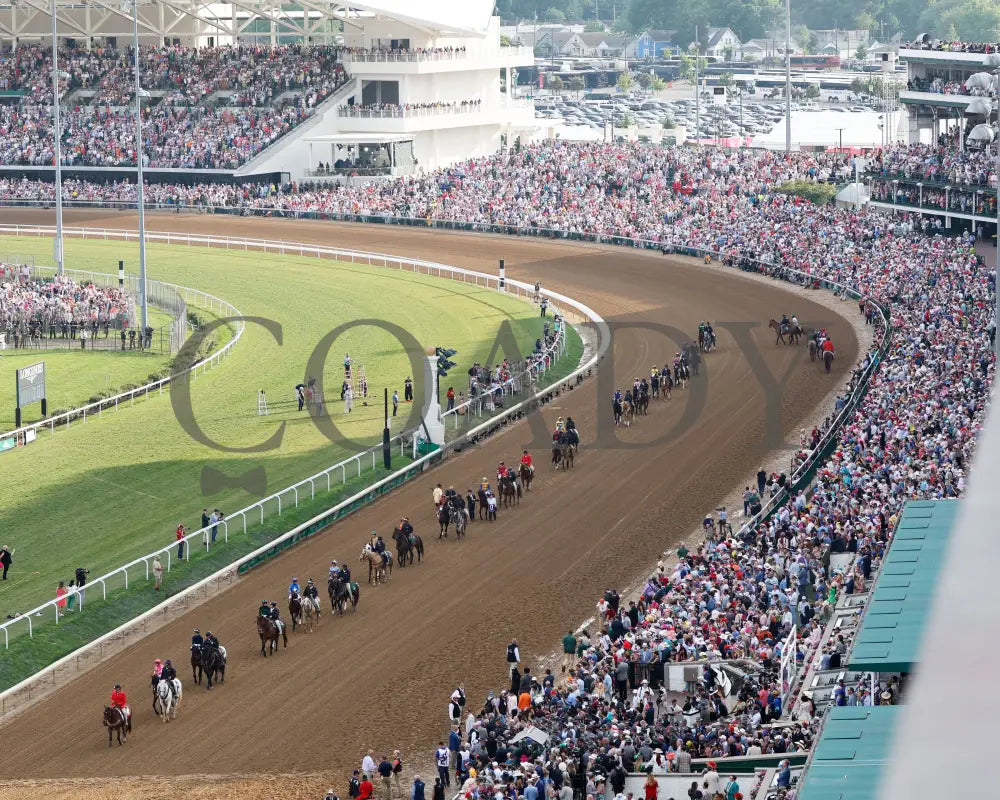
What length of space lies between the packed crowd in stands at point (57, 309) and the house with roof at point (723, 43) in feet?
419

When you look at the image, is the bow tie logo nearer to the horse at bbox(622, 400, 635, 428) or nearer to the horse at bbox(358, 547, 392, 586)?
the horse at bbox(358, 547, 392, 586)

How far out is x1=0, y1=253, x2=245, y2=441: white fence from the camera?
107 ft

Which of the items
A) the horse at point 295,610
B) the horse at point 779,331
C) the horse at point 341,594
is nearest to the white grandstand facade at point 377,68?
the horse at point 779,331

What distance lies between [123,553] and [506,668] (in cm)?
736

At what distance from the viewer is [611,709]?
17.0 m

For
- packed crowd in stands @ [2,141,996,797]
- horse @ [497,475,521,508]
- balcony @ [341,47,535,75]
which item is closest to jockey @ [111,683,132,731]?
packed crowd in stands @ [2,141,996,797]

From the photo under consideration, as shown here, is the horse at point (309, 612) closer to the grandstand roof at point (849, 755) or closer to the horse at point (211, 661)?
the horse at point (211, 661)

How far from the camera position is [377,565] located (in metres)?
23.1

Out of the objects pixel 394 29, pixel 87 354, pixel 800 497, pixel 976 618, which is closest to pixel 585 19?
pixel 394 29

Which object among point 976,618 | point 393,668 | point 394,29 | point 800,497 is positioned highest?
point 394,29

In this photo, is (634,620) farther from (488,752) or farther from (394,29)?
(394,29)

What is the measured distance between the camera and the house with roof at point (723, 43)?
162875mm

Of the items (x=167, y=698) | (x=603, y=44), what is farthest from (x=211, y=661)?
(x=603, y=44)

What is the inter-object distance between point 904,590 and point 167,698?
28.5 feet
